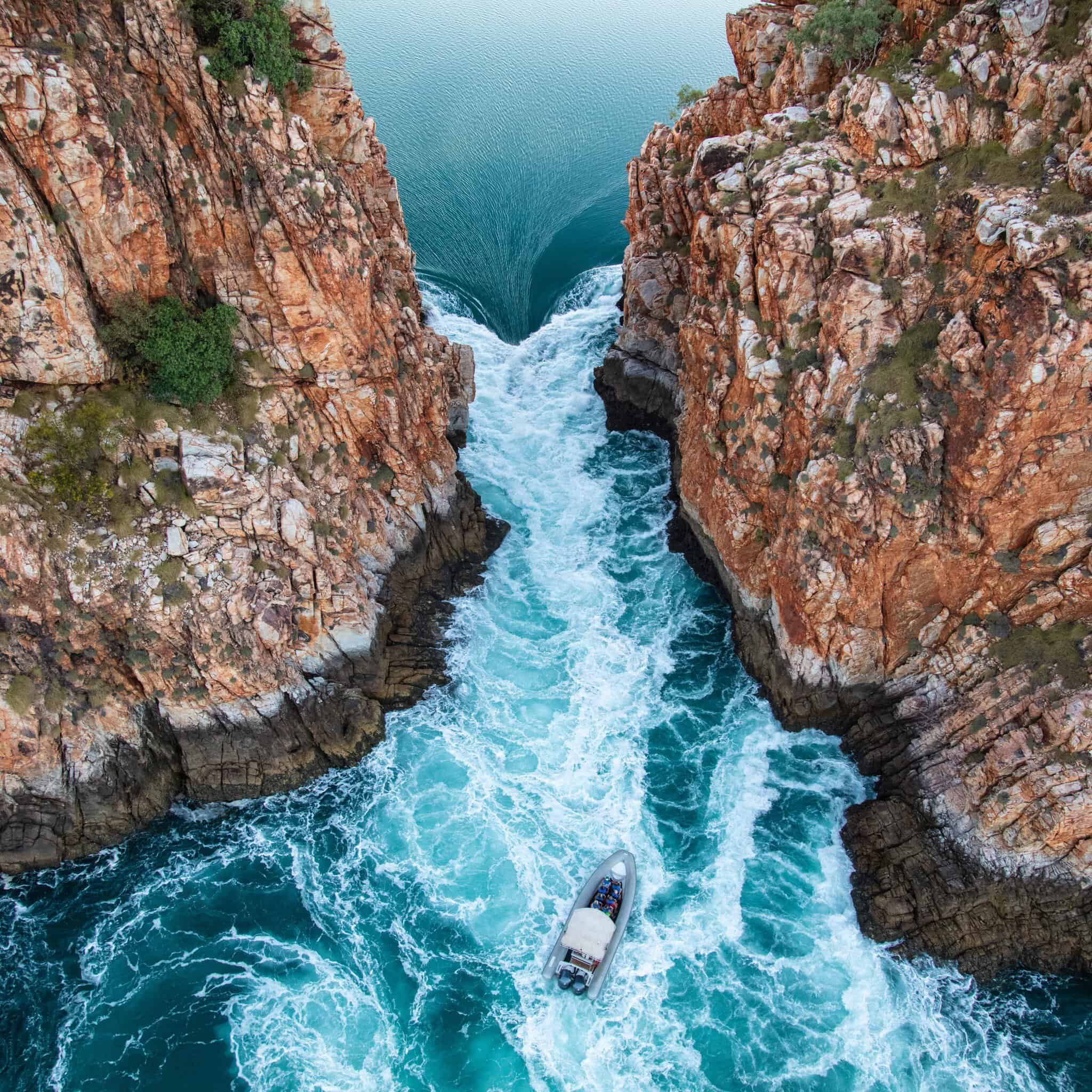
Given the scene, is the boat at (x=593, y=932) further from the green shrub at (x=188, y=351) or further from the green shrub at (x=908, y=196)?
the green shrub at (x=908, y=196)

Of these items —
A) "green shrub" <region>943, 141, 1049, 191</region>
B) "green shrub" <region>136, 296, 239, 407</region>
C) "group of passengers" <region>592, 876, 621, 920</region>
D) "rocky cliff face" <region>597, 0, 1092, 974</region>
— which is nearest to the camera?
Result: "rocky cliff face" <region>597, 0, 1092, 974</region>

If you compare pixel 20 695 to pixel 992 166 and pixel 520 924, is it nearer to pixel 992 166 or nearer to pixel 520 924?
pixel 520 924

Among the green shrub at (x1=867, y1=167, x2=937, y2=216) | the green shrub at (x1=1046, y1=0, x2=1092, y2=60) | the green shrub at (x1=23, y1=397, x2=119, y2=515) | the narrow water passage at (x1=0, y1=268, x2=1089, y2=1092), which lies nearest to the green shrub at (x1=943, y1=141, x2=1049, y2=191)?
the green shrub at (x1=867, y1=167, x2=937, y2=216)

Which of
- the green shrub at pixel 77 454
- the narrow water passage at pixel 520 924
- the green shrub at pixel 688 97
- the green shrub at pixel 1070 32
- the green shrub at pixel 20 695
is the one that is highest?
the green shrub at pixel 1070 32

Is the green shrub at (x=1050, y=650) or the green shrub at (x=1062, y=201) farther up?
the green shrub at (x=1062, y=201)

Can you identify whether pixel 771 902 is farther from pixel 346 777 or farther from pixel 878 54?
pixel 878 54

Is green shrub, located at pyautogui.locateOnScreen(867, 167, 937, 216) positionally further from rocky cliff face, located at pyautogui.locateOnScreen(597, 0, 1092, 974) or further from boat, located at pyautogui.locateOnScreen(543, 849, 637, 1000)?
boat, located at pyautogui.locateOnScreen(543, 849, 637, 1000)

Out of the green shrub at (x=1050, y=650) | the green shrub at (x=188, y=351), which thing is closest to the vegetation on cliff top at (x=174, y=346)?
the green shrub at (x=188, y=351)
